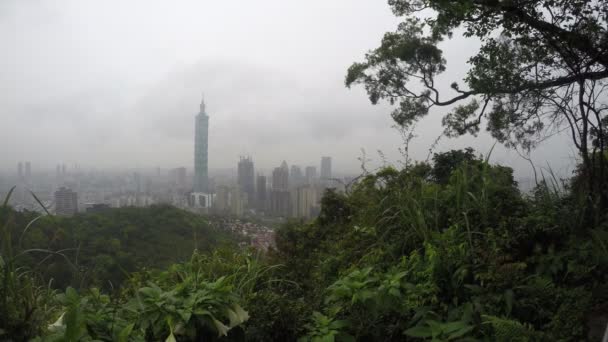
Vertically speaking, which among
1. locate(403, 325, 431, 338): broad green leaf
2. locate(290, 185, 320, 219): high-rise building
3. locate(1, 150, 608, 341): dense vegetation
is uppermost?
locate(290, 185, 320, 219): high-rise building

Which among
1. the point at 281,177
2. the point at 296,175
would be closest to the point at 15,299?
the point at 281,177

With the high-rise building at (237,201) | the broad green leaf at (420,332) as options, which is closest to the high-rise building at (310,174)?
the high-rise building at (237,201)

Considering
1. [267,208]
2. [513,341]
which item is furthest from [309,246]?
[513,341]

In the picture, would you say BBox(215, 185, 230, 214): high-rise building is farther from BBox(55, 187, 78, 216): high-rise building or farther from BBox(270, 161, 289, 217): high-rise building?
BBox(55, 187, 78, 216): high-rise building

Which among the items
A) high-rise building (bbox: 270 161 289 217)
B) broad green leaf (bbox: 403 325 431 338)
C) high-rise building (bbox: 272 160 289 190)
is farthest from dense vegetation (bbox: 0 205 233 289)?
broad green leaf (bbox: 403 325 431 338)

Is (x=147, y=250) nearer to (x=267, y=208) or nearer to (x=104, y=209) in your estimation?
(x=104, y=209)
